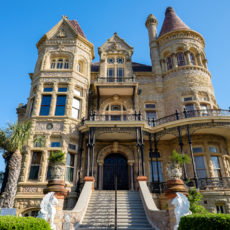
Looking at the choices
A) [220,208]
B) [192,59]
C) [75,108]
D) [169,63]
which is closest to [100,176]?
[75,108]

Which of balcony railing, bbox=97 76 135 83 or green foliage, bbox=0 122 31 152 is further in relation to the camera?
balcony railing, bbox=97 76 135 83

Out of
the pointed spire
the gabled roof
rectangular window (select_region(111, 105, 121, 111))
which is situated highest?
the pointed spire

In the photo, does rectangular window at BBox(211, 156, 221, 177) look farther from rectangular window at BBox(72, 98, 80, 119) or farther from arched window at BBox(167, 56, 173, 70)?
rectangular window at BBox(72, 98, 80, 119)

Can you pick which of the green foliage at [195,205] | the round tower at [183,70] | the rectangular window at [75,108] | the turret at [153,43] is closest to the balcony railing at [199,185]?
the green foliage at [195,205]

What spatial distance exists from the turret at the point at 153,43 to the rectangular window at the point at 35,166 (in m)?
13.2

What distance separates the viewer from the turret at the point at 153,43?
68.5 feet

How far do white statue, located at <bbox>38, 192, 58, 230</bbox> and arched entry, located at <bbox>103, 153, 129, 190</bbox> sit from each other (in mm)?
7780

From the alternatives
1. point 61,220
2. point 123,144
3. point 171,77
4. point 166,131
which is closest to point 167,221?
point 61,220

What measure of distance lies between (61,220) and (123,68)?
15.4 metres

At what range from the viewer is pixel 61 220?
8664 millimetres

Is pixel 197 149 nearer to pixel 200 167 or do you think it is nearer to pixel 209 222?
pixel 200 167

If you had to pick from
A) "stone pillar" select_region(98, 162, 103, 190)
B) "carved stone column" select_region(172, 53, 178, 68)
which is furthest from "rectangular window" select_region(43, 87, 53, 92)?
"carved stone column" select_region(172, 53, 178, 68)

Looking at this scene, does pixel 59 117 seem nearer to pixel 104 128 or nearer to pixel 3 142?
pixel 104 128

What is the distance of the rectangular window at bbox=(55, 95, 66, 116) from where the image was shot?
53.7ft
